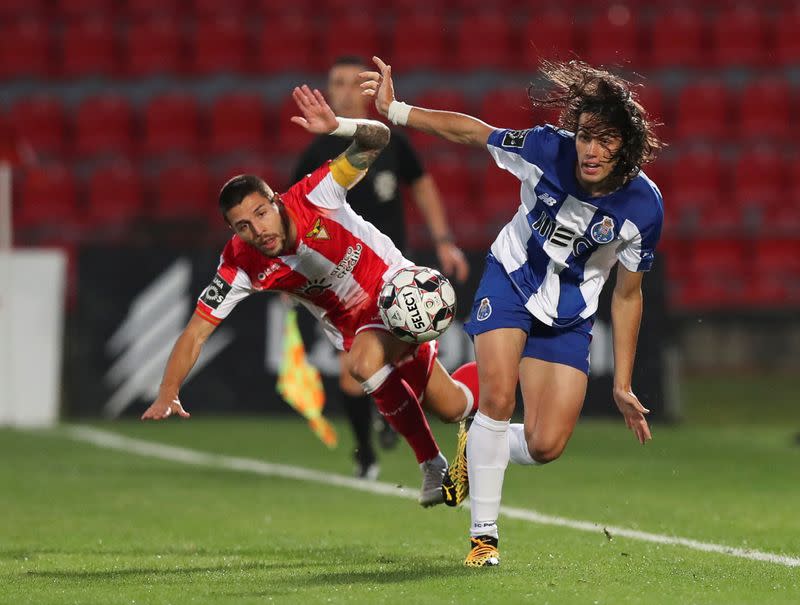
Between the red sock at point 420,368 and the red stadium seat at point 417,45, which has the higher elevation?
the red stadium seat at point 417,45

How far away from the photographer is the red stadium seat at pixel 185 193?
17016 millimetres

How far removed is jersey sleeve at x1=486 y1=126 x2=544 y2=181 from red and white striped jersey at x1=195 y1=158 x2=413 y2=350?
77 cm

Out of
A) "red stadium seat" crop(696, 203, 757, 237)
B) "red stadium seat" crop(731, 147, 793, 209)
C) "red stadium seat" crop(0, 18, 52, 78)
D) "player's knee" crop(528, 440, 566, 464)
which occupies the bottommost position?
"player's knee" crop(528, 440, 566, 464)

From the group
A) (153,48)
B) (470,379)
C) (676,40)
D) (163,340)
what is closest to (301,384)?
(163,340)

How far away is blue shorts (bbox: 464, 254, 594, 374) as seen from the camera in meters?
5.56

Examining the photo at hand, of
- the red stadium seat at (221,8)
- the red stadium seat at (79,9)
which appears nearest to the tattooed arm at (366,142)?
the red stadium seat at (221,8)

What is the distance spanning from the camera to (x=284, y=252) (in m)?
5.99

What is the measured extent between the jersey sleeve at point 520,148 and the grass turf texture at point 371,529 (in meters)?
1.47

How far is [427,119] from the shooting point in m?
5.55

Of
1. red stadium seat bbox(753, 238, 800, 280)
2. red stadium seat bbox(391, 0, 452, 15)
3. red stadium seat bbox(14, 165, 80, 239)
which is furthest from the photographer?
red stadium seat bbox(391, 0, 452, 15)

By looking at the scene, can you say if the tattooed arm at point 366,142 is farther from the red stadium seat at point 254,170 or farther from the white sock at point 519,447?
the red stadium seat at point 254,170

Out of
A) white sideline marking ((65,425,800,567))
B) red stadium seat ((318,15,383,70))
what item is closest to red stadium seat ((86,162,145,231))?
red stadium seat ((318,15,383,70))

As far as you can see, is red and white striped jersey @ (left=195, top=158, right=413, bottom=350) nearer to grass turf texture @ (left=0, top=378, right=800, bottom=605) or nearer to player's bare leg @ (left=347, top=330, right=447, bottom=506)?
player's bare leg @ (left=347, top=330, right=447, bottom=506)

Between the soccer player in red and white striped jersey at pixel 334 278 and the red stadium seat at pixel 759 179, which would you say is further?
the red stadium seat at pixel 759 179
